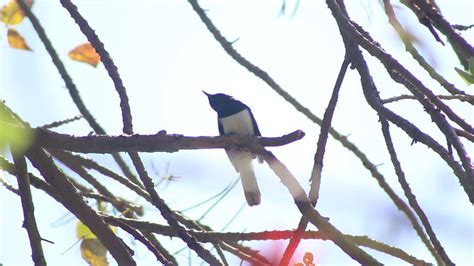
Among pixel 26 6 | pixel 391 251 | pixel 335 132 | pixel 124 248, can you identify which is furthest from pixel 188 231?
pixel 26 6

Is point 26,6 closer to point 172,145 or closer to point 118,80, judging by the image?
point 118,80

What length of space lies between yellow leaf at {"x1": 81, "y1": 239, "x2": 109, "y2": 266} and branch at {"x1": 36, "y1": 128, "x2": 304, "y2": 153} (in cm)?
95

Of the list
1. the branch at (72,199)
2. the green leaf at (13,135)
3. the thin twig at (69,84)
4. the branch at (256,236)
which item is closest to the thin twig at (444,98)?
the branch at (256,236)

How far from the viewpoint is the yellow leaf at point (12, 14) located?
3.35 meters

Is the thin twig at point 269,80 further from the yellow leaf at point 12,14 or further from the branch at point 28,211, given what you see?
the branch at point 28,211

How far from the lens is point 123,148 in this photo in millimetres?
1976

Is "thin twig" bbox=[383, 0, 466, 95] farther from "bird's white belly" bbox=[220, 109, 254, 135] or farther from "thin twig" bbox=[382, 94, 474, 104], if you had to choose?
"bird's white belly" bbox=[220, 109, 254, 135]

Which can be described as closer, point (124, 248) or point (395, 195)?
point (124, 248)

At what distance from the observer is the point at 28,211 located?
227cm

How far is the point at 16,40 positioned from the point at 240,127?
1.90 metres

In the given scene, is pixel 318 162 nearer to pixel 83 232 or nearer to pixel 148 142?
pixel 148 142

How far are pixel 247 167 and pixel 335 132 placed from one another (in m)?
1.21

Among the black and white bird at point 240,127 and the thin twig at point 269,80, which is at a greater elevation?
the black and white bird at point 240,127

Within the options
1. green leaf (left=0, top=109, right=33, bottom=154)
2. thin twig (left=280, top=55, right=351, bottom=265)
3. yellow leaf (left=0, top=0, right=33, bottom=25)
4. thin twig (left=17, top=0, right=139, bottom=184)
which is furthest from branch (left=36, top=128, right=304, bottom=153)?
yellow leaf (left=0, top=0, right=33, bottom=25)
